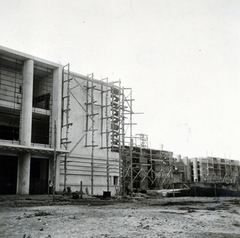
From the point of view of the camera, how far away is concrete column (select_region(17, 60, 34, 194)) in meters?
28.6

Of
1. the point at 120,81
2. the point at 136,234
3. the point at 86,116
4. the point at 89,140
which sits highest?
the point at 120,81

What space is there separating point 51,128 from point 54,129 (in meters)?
6.41

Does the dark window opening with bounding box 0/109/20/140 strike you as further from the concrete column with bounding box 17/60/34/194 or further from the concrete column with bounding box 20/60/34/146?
the concrete column with bounding box 17/60/34/194

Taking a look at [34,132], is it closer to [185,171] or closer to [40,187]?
[40,187]

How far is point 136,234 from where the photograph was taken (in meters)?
8.31

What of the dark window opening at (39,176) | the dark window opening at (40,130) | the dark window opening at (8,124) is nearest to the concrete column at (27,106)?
the dark window opening at (8,124)

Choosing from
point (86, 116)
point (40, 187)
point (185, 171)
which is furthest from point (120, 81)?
point (185, 171)

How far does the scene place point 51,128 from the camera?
32.6 m

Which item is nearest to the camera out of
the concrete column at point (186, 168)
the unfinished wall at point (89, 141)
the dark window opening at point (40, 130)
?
the unfinished wall at point (89, 141)

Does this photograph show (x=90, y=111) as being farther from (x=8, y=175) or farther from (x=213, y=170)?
(x=213, y=170)

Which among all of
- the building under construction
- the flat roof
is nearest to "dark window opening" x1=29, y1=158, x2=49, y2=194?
the building under construction

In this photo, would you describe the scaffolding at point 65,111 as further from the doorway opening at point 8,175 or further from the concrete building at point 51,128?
the doorway opening at point 8,175

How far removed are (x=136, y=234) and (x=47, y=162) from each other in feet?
80.6

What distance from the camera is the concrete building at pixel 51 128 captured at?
1147 inches
